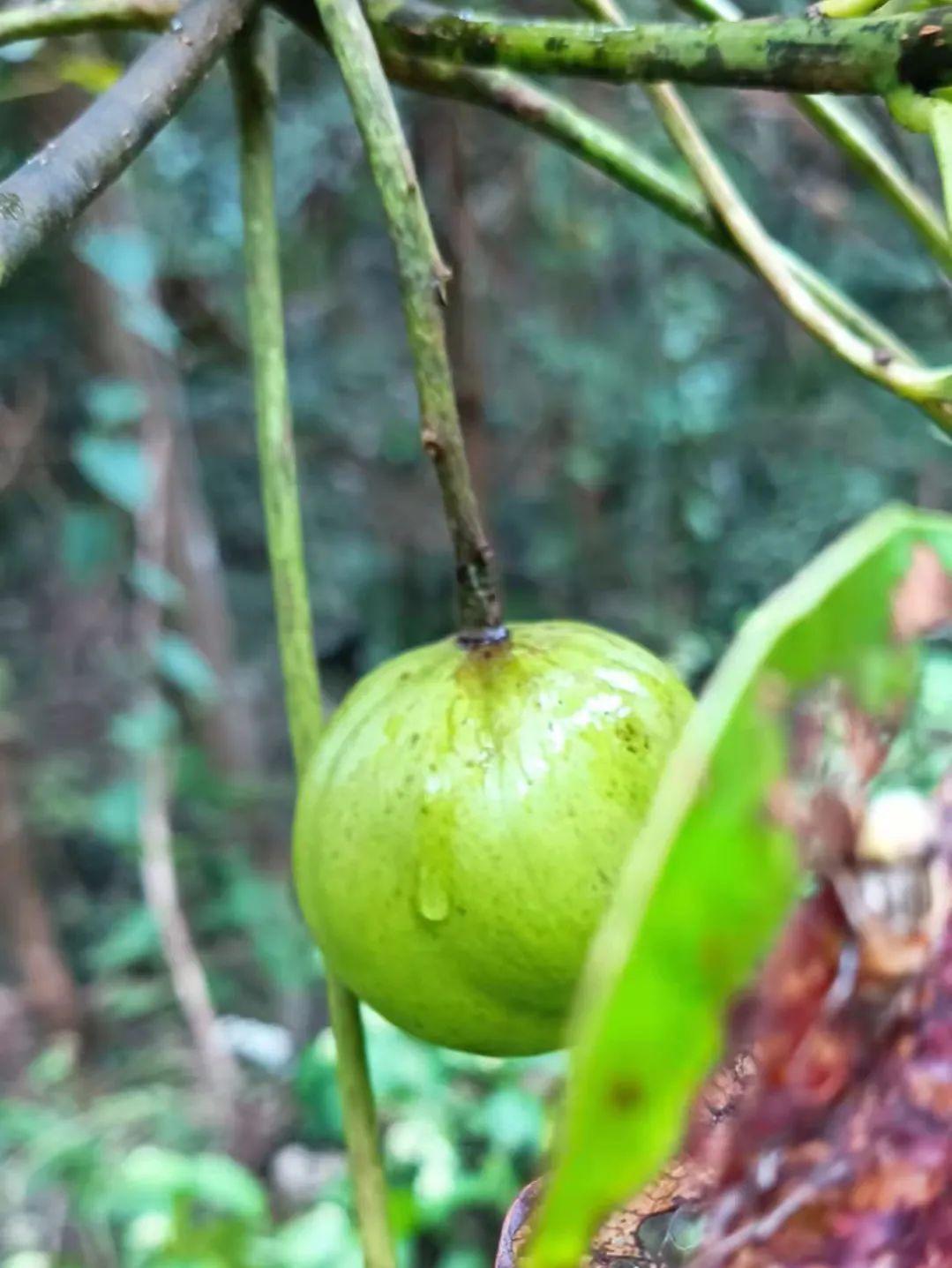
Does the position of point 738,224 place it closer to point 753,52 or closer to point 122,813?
point 753,52

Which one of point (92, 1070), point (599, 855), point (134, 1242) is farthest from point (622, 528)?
point (599, 855)

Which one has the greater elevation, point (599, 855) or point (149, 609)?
point (149, 609)

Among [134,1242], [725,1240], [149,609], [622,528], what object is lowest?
[725,1240]

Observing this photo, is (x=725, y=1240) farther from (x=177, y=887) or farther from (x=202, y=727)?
(x=177, y=887)

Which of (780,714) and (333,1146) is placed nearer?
(780,714)

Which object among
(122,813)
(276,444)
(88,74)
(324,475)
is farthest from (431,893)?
(324,475)

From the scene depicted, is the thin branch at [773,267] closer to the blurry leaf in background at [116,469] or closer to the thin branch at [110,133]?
the thin branch at [110,133]

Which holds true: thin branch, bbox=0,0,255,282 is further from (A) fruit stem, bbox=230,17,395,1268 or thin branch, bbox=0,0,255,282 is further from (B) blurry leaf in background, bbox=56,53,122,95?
(B) blurry leaf in background, bbox=56,53,122,95

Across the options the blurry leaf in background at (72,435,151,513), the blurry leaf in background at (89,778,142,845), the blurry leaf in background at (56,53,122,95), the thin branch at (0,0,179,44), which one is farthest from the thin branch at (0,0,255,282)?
the blurry leaf in background at (89,778,142,845)
